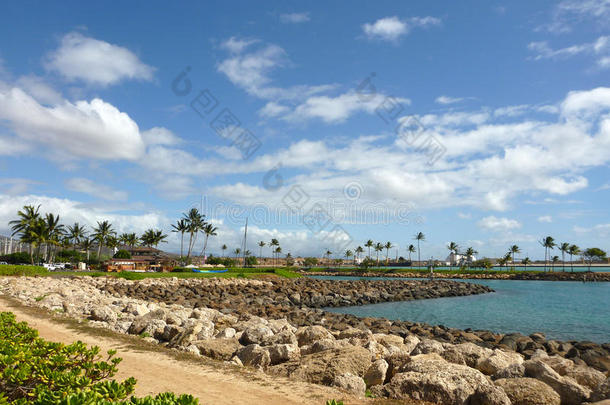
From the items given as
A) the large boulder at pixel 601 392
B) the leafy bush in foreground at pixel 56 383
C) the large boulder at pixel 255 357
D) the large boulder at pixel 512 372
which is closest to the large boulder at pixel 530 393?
the large boulder at pixel 601 392

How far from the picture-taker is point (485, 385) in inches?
339

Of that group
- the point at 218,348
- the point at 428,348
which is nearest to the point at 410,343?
the point at 428,348

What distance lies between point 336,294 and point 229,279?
14.8m

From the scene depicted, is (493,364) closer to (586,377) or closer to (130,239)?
(586,377)

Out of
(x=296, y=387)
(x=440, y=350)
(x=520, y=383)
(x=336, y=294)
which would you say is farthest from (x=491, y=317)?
(x=296, y=387)

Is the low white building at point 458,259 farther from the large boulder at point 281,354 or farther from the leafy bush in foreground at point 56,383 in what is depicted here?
the leafy bush in foreground at point 56,383

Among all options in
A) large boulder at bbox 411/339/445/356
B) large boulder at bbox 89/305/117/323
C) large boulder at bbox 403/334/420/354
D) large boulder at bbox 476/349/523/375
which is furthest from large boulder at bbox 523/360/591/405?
large boulder at bbox 89/305/117/323

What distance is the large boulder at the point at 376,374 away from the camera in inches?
384

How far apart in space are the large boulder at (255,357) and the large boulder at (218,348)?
0.52 meters

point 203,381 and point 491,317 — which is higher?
point 203,381

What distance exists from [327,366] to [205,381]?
2.91m

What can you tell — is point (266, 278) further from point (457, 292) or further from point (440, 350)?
point (440, 350)

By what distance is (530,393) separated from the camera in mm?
8633

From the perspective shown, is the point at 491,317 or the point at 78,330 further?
the point at 491,317
